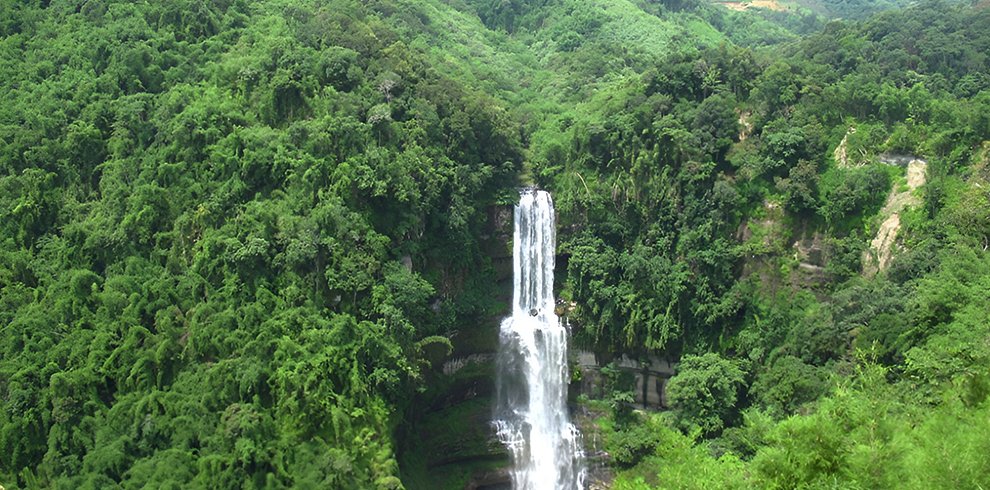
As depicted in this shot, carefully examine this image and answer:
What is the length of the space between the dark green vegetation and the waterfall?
33.0 inches

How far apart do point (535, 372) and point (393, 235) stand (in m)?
6.93

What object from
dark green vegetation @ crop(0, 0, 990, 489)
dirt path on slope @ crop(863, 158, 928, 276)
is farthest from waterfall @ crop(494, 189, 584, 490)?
dirt path on slope @ crop(863, 158, 928, 276)

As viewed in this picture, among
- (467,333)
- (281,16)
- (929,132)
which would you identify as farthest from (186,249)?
(929,132)

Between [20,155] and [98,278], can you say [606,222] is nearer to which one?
[98,278]

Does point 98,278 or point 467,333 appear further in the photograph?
point 467,333

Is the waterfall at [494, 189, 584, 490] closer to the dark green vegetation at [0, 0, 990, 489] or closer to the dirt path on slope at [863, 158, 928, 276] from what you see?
the dark green vegetation at [0, 0, 990, 489]

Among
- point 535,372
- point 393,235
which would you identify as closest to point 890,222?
point 535,372

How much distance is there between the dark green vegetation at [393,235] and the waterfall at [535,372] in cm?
84

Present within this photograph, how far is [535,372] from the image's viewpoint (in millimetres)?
29109

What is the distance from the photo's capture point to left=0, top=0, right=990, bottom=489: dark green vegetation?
21828 mm

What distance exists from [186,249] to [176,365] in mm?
3523

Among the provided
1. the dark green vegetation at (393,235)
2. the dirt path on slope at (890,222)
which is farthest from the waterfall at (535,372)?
the dirt path on slope at (890,222)

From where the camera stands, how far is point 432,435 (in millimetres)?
27906

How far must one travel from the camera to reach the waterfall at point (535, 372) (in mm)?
28062
